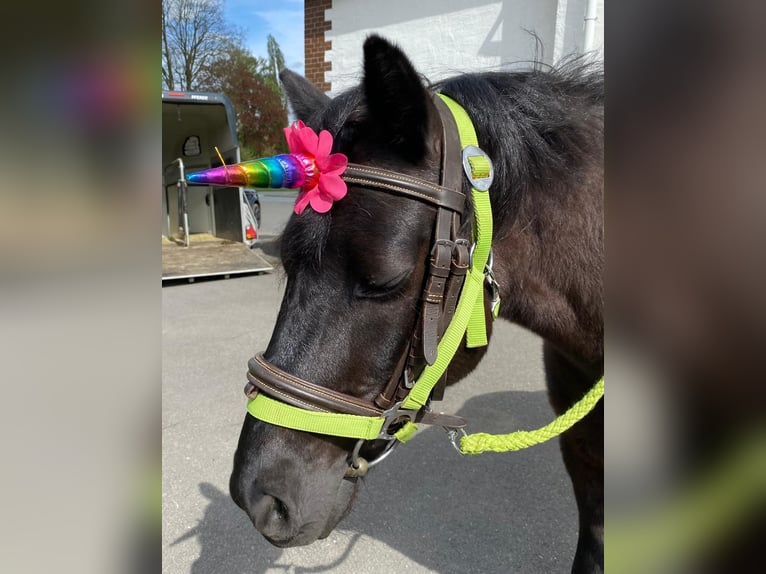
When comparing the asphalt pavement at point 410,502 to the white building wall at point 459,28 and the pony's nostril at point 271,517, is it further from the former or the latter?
the white building wall at point 459,28

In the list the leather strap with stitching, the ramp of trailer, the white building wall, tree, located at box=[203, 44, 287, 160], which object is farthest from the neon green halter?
tree, located at box=[203, 44, 287, 160]

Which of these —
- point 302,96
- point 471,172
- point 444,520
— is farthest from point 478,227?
point 444,520

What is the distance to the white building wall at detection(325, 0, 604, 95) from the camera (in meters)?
6.84

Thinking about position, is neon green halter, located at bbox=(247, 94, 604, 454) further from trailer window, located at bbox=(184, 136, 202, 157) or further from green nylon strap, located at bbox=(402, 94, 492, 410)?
trailer window, located at bbox=(184, 136, 202, 157)

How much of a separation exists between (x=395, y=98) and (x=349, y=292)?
48cm

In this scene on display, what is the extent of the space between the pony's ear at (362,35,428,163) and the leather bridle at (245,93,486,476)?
0.27 ft

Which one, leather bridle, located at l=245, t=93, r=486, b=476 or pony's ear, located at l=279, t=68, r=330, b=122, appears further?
pony's ear, located at l=279, t=68, r=330, b=122

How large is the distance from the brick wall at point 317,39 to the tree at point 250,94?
4290mm

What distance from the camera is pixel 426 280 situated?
47.6 inches

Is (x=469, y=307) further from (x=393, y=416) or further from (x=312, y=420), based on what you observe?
(x=312, y=420)
